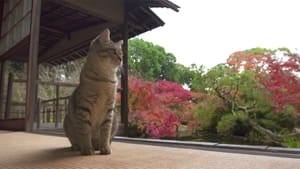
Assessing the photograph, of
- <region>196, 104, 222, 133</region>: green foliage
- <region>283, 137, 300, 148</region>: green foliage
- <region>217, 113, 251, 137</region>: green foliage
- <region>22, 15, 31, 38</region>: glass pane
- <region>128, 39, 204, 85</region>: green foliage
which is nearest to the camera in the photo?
<region>22, 15, 31, 38</region>: glass pane

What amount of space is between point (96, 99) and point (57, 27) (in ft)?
18.2

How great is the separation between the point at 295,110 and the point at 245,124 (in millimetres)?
1324

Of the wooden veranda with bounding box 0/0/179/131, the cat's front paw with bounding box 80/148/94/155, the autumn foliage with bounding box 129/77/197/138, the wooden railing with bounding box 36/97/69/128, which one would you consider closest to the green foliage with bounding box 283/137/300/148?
the autumn foliage with bounding box 129/77/197/138

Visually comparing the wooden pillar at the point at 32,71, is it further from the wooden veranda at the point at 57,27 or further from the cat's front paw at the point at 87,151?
the cat's front paw at the point at 87,151

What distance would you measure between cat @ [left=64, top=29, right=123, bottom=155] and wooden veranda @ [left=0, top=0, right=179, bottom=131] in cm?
294

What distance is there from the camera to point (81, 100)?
1.93 m

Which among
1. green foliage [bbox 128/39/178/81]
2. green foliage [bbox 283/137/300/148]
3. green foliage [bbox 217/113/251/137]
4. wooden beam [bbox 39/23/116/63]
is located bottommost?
green foliage [bbox 283/137/300/148]

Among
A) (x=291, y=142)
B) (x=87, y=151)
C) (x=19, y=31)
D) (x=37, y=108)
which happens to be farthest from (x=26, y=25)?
(x=291, y=142)

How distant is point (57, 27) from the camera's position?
22.8 ft

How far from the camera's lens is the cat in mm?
1913

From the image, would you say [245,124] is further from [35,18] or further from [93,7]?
[35,18]

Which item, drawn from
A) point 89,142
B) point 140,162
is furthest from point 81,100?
point 140,162

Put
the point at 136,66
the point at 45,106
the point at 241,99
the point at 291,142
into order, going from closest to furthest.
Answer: the point at 291,142 → the point at 241,99 → the point at 45,106 → the point at 136,66

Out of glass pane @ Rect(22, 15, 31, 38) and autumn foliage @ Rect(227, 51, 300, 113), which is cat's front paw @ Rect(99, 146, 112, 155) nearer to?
glass pane @ Rect(22, 15, 31, 38)
